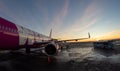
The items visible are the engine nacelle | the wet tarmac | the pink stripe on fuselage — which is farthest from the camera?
the engine nacelle

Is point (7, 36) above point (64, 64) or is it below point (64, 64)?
above

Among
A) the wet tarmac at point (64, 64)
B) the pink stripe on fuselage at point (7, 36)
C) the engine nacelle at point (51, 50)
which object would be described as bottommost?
the wet tarmac at point (64, 64)

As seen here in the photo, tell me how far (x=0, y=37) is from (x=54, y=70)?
4352 mm

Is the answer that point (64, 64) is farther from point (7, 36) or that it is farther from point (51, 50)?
point (7, 36)

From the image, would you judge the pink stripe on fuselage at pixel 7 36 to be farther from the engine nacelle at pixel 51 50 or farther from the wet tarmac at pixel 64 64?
the engine nacelle at pixel 51 50

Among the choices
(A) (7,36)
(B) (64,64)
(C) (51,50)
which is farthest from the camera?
(C) (51,50)

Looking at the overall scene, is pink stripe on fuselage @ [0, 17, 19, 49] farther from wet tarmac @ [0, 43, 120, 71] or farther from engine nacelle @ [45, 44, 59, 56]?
engine nacelle @ [45, 44, 59, 56]

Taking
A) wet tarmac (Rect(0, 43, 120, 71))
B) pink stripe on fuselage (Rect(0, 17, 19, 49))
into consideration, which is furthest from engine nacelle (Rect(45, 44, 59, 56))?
pink stripe on fuselage (Rect(0, 17, 19, 49))

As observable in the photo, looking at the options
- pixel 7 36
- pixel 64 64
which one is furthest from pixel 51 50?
pixel 7 36

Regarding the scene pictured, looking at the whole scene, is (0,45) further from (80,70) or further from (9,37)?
(80,70)

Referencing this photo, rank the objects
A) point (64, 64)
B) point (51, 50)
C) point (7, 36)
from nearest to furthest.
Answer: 1. point (7, 36)
2. point (64, 64)
3. point (51, 50)

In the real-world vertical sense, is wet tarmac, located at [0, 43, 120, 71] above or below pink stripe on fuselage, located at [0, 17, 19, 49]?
below

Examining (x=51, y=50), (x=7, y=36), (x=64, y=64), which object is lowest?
(x=64, y=64)

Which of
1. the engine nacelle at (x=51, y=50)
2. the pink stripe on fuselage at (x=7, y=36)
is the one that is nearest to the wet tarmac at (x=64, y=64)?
the engine nacelle at (x=51, y=50)
